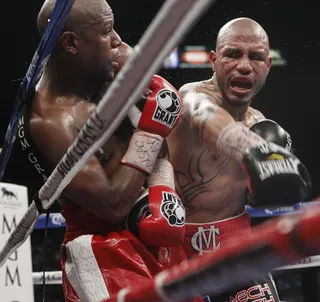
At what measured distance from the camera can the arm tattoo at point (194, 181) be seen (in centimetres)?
195

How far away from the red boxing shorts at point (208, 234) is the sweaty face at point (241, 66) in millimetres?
349

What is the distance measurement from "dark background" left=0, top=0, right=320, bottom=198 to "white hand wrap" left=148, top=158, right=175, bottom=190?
4177 millimetres

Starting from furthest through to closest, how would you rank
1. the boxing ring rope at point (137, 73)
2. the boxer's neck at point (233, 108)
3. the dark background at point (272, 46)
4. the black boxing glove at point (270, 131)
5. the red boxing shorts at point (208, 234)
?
the dark background at point (272, 46), the boxer's neck at point (233, 108), the red boxing shorts at point (208, 234), the black boxing glove at point (270, 131), the boxing ring rope at point (137, 73)

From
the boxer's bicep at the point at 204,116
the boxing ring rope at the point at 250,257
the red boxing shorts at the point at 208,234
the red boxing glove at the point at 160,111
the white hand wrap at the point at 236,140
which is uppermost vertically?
the boxing ring rope at the point at 250,257

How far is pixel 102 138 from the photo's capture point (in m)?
0.98

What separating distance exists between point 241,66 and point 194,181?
348 millimetres

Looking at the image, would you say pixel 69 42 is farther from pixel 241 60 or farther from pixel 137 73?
pixel 137 73

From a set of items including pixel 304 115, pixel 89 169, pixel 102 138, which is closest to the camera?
pixel 102 138

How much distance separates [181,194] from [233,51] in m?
0.43

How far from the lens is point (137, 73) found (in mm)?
819

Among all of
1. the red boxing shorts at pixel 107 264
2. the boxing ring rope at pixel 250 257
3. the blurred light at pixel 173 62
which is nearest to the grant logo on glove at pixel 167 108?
the red boxing shorts at pixel 107 264

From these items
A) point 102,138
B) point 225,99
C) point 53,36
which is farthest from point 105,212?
point 225,99

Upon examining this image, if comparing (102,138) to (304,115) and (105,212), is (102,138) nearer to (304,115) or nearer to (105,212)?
(105,212)

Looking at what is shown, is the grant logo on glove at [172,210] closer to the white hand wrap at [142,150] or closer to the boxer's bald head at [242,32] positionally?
the white hand wrap at [142,150]
